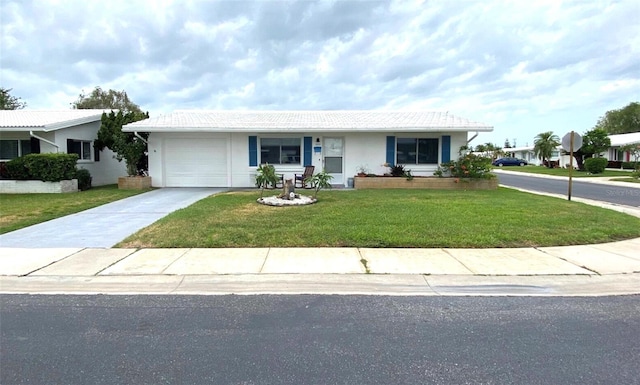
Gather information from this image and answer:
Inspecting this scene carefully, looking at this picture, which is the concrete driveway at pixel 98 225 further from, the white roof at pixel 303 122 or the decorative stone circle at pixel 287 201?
the white roof at pixel 303 122

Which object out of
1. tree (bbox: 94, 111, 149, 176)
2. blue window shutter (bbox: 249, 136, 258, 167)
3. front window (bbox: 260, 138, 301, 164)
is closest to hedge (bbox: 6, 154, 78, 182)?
tree (bbox: 94, 111, 149, 176)

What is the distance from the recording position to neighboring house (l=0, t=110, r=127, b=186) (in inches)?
635

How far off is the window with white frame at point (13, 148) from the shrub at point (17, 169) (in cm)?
163

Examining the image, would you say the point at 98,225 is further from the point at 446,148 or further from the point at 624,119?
the point at 624,119

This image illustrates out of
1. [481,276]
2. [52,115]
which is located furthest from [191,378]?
[52,115]

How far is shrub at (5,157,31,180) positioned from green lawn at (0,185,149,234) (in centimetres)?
115

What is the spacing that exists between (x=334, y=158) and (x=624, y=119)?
66107mm

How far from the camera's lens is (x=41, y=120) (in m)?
17.1

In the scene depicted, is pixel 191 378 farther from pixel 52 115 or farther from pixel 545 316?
pixel 52 115

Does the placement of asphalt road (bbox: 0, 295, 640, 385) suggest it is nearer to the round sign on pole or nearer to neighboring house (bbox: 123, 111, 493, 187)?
the round sign on pole

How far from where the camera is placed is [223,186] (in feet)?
58.6

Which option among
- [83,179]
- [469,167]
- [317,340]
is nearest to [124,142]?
[83,179]

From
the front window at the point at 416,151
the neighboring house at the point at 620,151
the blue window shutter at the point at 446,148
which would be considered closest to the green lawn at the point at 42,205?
the front window at the point at 416,151

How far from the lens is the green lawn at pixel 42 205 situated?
378 inches
